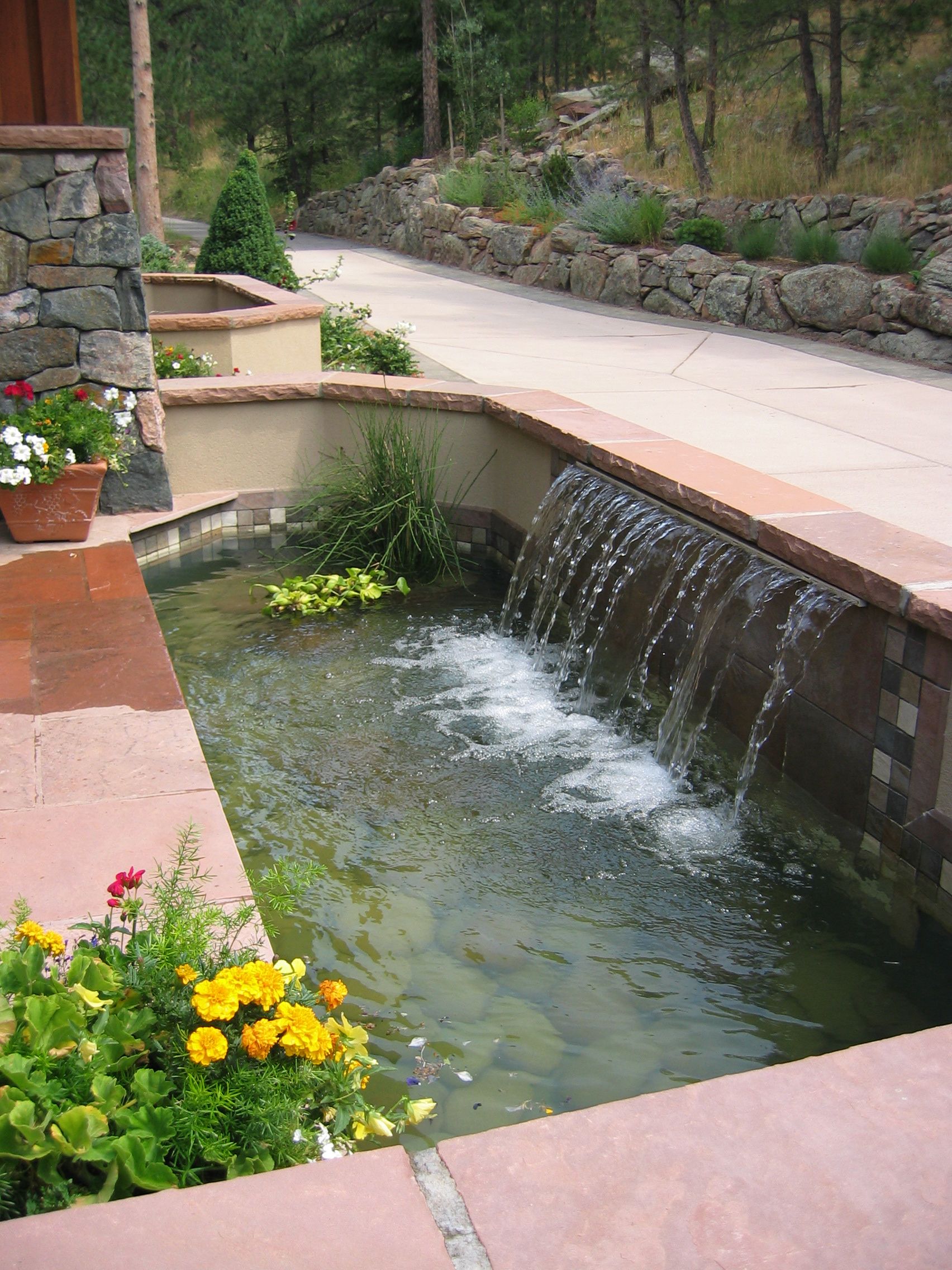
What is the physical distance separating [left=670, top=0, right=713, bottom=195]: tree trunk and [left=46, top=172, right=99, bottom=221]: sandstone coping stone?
352 inches

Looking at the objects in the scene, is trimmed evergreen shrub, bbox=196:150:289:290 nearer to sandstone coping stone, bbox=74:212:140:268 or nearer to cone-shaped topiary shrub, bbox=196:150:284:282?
cone-shaped topiary shrub, bbox=196:150:284:282

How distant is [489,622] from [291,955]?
263cm

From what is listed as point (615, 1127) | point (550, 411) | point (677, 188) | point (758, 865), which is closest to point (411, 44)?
point (677, 188)

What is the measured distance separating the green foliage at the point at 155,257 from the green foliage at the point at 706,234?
5085 mm

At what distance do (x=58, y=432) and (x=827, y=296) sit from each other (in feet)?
21.9

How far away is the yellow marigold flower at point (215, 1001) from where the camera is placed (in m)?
1.83

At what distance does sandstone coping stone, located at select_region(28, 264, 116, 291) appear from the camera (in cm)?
537

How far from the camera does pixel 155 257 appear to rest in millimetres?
11367

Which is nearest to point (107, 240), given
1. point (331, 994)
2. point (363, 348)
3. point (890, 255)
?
point (363, 348)

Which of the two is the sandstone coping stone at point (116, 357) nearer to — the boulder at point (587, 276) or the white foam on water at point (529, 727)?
the white foam on water at point (529, 727)

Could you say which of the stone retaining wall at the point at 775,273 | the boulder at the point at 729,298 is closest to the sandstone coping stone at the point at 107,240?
the stone retaining wall at the point at 775,273

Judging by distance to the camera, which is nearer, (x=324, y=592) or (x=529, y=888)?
(x=529, y=888)

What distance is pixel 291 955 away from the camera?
296 cm

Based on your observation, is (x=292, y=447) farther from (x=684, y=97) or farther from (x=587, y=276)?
(x=684, y=97)
